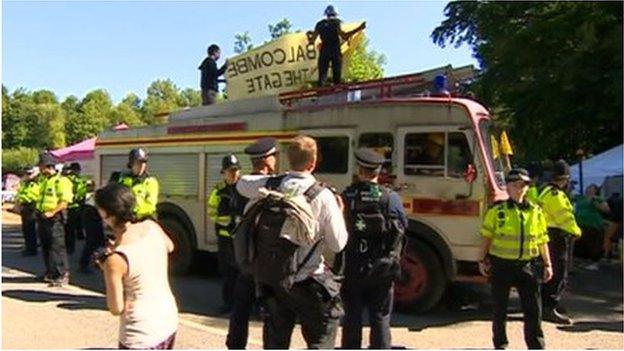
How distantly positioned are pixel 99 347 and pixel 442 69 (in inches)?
215

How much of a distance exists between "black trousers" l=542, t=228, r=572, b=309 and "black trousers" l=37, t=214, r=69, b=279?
20.2 ft

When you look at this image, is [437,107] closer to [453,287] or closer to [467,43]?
[453,287]

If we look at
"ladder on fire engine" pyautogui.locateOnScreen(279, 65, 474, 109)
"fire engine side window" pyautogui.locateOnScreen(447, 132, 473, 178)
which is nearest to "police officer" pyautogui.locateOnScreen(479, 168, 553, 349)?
"fire engine side window" pyautogui.locateOnScreen(447, 132, 473, 178)

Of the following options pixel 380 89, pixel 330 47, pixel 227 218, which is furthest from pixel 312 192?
pixel 330 47

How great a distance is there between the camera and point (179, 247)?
408 inches

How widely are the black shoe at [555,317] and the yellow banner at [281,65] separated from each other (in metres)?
4.95

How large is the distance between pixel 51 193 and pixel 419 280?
4.89 m

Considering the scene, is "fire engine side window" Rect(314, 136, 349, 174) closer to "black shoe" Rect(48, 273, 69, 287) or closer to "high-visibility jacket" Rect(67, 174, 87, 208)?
"black shoe" Rect(48, 273, 69, 287)

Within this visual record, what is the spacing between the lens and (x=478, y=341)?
696cm

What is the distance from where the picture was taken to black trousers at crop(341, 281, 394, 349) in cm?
519

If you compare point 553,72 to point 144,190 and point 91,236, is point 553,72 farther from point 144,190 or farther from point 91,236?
point 144,190

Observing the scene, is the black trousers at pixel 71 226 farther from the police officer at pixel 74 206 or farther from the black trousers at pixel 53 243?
the black trousers at pixel 53 243

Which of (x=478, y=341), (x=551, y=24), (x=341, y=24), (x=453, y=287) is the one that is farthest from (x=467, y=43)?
(x=478, y=341)

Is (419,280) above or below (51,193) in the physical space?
below
